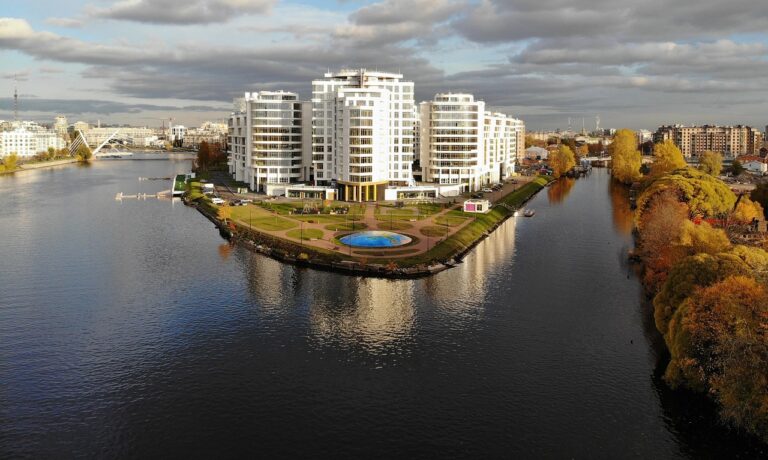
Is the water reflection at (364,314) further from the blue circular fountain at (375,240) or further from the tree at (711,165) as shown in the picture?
the tree at (711,165)

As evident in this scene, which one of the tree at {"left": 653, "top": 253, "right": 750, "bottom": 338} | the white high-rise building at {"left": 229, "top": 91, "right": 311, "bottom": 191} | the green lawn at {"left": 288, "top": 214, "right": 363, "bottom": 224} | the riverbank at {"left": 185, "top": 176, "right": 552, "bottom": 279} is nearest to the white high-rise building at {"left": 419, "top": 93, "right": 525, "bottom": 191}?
the white high-rise building at {"left": 229, "top": 91, "right": 311, "bottom": 191}

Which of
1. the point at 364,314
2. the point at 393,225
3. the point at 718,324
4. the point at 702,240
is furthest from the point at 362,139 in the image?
the point at 718,324

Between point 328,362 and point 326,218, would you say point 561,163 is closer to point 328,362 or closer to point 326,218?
point 326,218

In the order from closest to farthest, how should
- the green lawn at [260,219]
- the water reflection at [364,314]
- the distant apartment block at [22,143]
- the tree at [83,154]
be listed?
the water reflection at [364,314] < the green lawn at [260,219] < the distant apartment block at [22,143] < the tree at [83,154]

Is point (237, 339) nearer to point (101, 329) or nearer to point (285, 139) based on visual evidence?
point (101, 329)

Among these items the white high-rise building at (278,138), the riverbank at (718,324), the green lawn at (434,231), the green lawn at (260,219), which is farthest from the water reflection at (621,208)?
the white high-rise building at (278,138)
